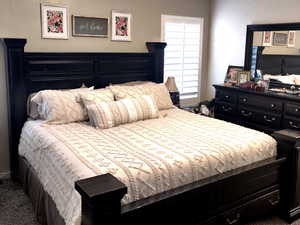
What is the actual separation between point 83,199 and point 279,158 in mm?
1827

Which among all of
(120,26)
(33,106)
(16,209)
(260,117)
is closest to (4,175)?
(16,209)

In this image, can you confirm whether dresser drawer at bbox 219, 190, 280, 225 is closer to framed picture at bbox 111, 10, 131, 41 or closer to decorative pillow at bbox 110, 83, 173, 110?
decorative pillow at bbox 110, 83, 173, 110

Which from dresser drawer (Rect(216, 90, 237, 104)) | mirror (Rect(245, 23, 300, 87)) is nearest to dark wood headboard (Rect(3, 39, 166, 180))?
dresser drawer (Rect(216, 90, 237, 104))

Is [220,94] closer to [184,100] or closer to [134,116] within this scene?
[184,100]

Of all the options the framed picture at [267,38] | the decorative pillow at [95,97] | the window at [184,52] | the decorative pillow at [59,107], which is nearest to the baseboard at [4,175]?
the decorative pillow at [59,107]

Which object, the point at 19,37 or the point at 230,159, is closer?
the point at 230,159

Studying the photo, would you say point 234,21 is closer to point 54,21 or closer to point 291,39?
point 291,39

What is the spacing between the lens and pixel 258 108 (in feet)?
13.8

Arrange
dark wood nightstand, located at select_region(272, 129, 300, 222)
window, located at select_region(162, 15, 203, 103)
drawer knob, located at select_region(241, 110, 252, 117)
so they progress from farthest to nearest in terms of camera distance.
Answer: window, located at select_region(162, 15, 203, 103)
drawer knob, located at select_region(241, 110, 252, 117)
dark wood nightstand, located at select_region(272, 129, 300, 222)

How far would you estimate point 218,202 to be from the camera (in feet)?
8.07

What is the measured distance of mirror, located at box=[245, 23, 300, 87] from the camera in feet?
13.6

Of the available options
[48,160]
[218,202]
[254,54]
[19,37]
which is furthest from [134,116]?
[254,54]

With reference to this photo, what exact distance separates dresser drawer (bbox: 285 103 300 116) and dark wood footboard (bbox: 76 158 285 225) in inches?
45.4

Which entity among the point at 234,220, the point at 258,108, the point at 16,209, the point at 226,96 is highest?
the point at 226,96
